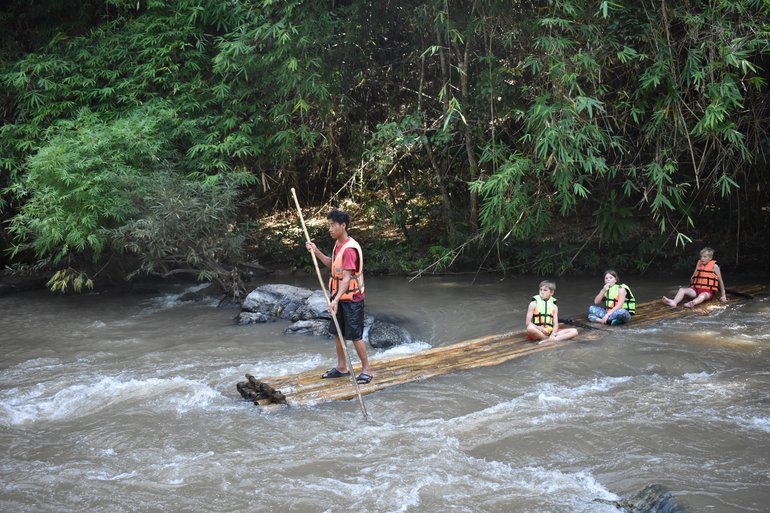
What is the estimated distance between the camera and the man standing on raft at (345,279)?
5809mm

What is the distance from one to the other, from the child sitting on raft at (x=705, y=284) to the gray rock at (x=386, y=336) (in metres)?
3.29

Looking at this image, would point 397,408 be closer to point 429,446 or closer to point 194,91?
point 429,446

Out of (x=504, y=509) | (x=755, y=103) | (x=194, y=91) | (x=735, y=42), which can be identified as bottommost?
(x=504, y=509)

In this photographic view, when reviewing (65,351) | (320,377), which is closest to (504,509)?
(320,377)

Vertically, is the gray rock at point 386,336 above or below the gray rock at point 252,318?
below

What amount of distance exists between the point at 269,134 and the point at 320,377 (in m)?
6.20

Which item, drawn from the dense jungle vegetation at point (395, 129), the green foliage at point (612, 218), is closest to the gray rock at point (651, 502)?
the dense jungle vegetation at point (395, 129)

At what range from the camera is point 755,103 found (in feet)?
29.7

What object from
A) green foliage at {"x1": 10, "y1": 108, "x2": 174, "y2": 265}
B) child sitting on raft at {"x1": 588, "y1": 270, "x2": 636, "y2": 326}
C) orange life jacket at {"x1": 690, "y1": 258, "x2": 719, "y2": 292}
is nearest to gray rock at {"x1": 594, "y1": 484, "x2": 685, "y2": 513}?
child sitting on raft at {"x1": 588, "y1": 270, "x2": 636, "y2": 326}

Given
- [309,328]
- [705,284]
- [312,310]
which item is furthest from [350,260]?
[705,284]

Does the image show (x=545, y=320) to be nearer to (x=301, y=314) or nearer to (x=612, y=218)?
(x=301, y=314)

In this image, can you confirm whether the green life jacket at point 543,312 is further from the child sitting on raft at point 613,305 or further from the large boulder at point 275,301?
the large boulder at point 275,301

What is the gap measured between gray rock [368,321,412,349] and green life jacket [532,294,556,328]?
161cm

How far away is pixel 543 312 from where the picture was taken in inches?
293
